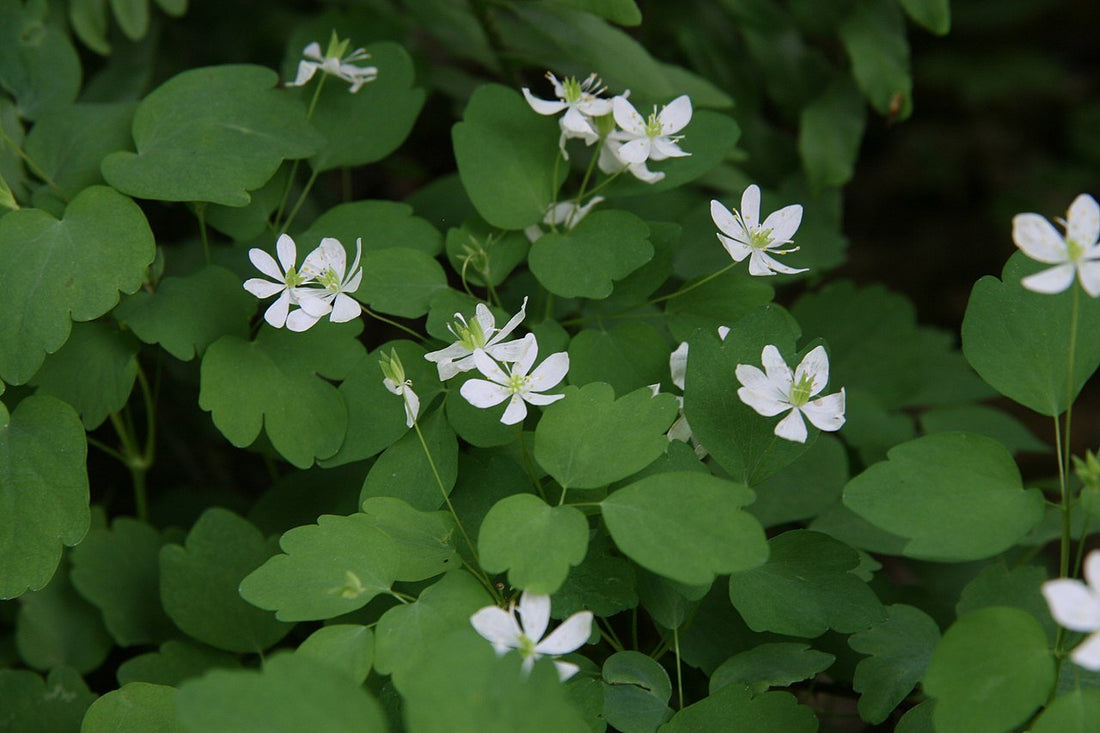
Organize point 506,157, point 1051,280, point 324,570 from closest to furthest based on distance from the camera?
1. point 1051,280
2. point 324,570
3. point 506,157

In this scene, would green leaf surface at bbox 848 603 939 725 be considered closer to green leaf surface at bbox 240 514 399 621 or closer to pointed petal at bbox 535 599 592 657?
pointed petal at bbox 535 599 592 657

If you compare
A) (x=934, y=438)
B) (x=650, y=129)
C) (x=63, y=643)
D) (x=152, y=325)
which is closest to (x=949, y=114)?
(x=650, y=129)

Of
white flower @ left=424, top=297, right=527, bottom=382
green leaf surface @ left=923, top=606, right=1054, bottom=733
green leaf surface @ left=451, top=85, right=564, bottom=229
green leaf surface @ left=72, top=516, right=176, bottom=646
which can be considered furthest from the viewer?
green leaf surface @ left=72, top=516, right=176, bottom=646

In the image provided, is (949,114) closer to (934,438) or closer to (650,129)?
(650,129)

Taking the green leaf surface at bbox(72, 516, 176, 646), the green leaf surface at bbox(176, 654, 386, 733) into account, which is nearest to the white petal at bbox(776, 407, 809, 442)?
the green leaf surface at bbox(176, 654, 386, 733)

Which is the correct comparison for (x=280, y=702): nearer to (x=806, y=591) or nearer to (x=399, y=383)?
(x=399, y=383)

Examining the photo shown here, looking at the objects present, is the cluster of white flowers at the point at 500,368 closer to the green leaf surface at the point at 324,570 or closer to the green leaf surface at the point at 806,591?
the green leaf surface at the point at 324,570

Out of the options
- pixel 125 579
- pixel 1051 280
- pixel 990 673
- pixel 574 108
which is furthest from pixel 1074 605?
pixel 125 579

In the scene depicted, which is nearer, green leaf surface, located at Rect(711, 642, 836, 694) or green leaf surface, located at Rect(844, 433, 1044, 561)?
green leaf surface, located at Rect(844, 433, 1044, 561)
